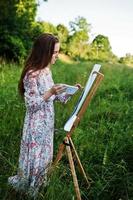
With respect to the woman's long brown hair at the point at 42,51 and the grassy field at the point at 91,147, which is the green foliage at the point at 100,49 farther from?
the woman's long brown hair at the point at 42,51

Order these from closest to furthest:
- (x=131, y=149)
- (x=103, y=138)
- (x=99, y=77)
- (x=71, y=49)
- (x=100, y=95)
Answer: (x=99, y=77)
(x=131, y=149)
(x=103, y=138)
(x=100, y=95)
(x=71, y=49)

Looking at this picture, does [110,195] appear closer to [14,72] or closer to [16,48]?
[14,72]

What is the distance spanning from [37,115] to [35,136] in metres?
0.19

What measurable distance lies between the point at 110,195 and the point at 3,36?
10.9m

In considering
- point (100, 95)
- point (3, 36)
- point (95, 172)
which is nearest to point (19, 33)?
point (3, 36)

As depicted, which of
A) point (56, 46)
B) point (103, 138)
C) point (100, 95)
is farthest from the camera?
point (100, 95)

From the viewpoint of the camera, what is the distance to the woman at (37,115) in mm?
4320

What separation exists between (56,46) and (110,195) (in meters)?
1.58

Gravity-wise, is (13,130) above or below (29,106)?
below

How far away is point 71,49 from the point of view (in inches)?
2356

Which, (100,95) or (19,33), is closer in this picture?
(100,95)

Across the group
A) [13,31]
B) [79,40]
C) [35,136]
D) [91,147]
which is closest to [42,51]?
[35,136]

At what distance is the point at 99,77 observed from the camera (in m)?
3.94

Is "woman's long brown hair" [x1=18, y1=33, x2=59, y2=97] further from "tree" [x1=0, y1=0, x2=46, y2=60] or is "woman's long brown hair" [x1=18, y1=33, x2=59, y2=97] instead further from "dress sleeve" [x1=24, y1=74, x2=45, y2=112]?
"tree" [x1=0, y1=0, x2=46, y2=60]
